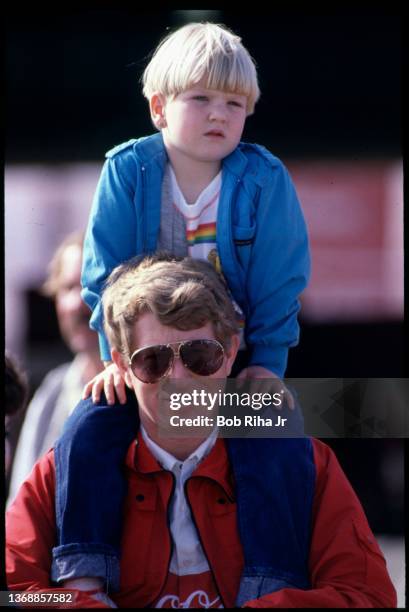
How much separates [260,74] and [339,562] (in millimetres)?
1062

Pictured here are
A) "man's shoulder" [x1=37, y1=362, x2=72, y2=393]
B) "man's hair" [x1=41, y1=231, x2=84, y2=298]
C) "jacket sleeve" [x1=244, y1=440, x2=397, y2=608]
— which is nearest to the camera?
"jacket sleeve" [x1=244, y1=440, x2=397, y2=608]

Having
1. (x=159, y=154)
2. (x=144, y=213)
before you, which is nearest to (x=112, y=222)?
(x=144, y=213)

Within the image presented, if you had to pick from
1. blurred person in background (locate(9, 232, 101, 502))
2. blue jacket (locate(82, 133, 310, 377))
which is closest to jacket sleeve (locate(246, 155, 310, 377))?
blue jacket (locate(82, 133, 310, 377))

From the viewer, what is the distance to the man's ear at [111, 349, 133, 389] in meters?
2.22

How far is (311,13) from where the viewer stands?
7.59ft

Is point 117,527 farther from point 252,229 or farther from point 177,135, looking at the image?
point 177,135

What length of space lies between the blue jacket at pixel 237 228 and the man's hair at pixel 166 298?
0.06 metres

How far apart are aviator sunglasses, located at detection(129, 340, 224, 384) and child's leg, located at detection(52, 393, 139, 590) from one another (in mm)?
A: 156

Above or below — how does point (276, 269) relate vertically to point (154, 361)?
above

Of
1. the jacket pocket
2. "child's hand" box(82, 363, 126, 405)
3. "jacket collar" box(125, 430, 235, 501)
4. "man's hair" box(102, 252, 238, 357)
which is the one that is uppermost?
the jacket pocket

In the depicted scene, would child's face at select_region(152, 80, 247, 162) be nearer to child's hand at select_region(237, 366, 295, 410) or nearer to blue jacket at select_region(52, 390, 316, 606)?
child's hand at select_region(237, 366, 295, 410)

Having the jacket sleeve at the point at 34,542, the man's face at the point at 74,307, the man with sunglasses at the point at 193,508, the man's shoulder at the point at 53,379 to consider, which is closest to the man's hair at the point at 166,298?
the man with sunglasses at the point at 193,508

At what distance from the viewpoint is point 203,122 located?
226 cm

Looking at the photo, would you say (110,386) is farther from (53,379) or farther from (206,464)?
(53,379)
